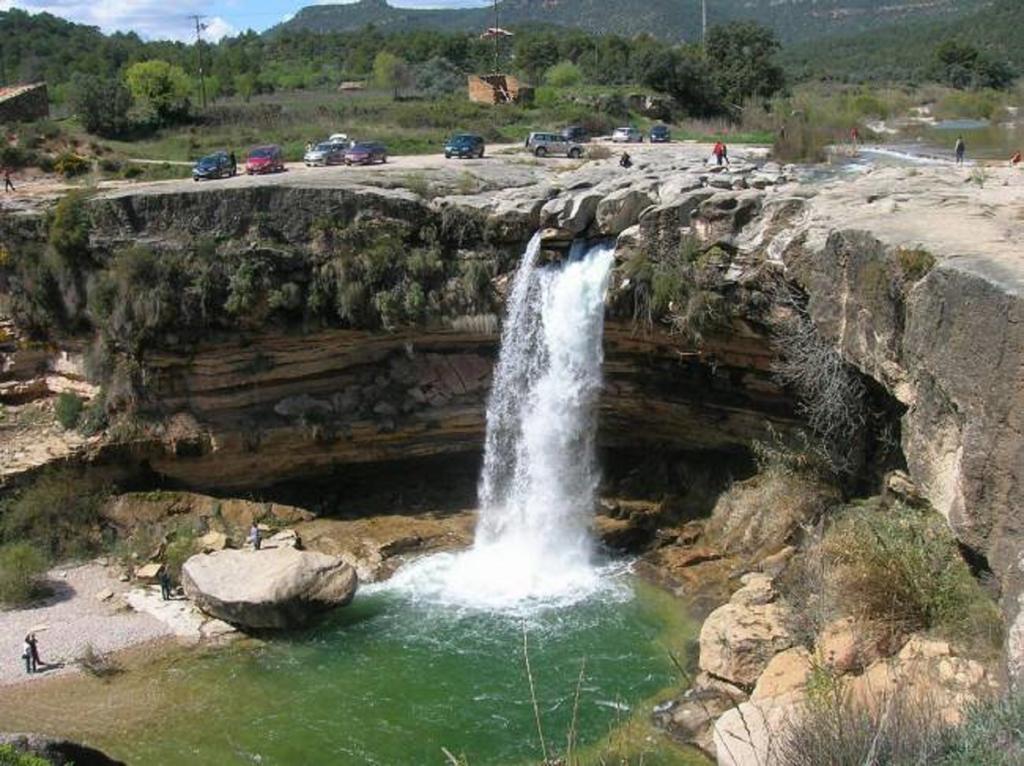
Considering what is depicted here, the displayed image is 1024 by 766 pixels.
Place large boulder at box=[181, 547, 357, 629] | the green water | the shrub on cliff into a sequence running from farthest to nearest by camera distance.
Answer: the shrub on cliff < large boulder at box=[181, 547, 357, 629] < the green water

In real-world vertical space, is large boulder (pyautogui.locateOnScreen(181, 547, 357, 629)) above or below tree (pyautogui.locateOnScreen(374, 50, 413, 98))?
below

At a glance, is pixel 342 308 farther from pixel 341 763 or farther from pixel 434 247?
pixel 341 763

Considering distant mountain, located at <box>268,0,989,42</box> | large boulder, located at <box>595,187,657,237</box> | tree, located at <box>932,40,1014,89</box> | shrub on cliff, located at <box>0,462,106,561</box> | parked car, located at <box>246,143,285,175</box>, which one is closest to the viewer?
large boulder, located at <box>595,187,657,237</box>

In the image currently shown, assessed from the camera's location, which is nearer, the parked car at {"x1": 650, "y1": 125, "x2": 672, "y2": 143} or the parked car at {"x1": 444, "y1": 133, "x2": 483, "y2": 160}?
the parked car at {"x1": 444, "y1": 133, "x2": 483, "y2": 160}

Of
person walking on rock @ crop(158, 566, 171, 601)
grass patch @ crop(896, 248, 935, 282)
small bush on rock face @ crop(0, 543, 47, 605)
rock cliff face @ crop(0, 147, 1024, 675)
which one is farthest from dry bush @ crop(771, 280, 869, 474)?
small bush on rock face @ crop(0, 543, 47, 605)

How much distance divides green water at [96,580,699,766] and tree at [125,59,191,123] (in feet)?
111

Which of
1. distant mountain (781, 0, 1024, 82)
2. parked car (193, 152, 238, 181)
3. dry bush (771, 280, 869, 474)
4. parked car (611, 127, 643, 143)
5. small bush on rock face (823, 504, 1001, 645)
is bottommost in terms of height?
small bush on rock face (823, 504, 1001, 645)

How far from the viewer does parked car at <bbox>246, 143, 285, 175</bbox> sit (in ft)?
99.7

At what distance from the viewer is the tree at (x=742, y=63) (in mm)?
54812

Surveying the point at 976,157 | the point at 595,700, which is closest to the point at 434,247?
the point at 595,700

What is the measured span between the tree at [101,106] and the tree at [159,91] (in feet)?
9.34

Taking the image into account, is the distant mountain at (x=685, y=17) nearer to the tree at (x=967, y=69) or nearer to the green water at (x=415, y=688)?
the tree at (x=967, y=69)

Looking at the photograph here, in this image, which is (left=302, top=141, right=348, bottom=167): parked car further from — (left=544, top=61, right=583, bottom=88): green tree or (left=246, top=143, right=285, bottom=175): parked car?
(left=544, top=61, right=583, bottom=88): green tree

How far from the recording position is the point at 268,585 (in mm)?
18750
